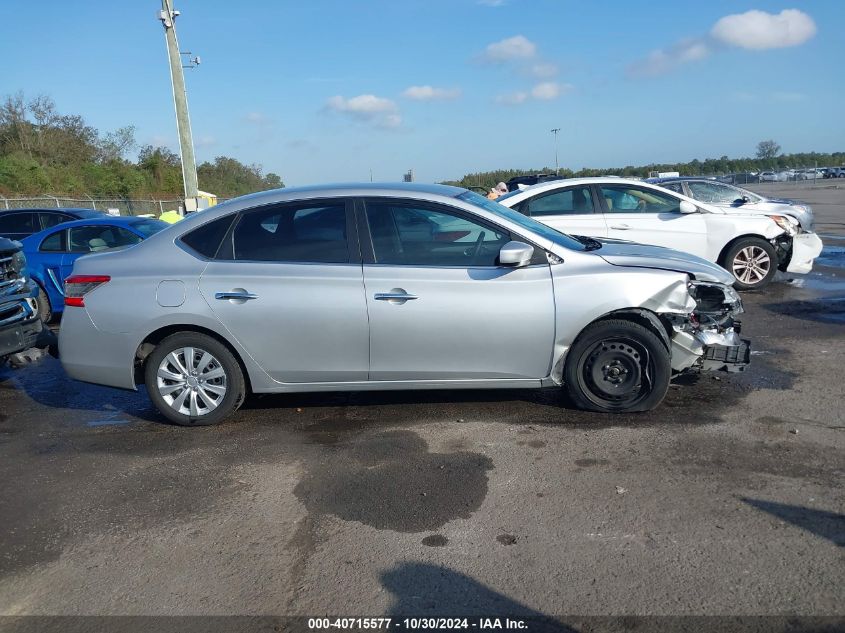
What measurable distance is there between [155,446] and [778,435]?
4.40 metres

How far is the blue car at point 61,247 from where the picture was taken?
31.9 feet

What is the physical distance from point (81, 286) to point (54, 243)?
5352 mm

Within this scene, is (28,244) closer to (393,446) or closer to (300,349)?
(300,349)

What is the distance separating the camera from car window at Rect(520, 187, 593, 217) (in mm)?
9930

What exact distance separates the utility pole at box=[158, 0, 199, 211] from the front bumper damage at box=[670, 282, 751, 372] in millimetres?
16137

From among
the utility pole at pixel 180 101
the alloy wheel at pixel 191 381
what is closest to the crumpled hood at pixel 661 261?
the alloy wheel at pixel 191 381

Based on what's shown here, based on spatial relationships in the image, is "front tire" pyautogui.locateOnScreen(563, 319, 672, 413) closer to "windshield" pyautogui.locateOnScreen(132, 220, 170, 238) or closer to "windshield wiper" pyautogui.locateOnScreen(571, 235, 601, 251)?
"windshield wiper" pyautogui.locateOnScreen(571, 235, 601, 251)

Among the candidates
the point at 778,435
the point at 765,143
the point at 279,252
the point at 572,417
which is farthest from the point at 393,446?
the point at 765,143

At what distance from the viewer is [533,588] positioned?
308 cm

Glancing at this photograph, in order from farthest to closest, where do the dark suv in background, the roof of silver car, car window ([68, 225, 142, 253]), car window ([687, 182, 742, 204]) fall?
the dark suv in background < car window ([687, 182, 742, 204]) < car window ([68, 225, 142, 253]) < the roof of silver car

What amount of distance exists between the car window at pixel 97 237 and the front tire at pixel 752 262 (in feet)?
28.6

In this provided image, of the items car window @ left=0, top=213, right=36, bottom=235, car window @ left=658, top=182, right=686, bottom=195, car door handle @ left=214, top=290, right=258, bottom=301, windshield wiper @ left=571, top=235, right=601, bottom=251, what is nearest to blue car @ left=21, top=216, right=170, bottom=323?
car window @ left=0, top=213, right=36, bottom=235

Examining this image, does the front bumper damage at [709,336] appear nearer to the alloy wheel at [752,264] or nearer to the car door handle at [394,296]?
the car door handle at [394,296]

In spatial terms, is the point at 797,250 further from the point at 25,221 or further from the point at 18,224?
the point at 18,224
